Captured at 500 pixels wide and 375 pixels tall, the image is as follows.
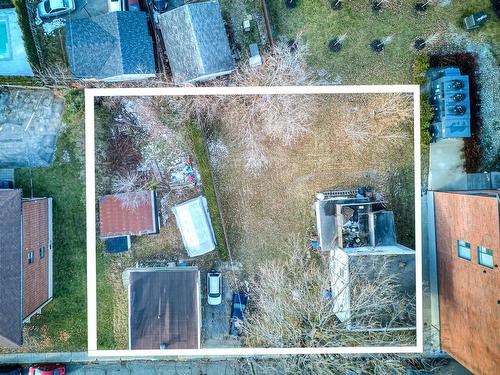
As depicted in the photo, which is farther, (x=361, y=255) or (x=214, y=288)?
(x=214, y=288)

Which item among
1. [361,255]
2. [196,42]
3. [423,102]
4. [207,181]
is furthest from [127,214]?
[423,102]

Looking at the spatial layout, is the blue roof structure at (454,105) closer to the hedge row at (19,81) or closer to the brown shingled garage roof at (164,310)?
the brown shingled garage roof at (164,310)

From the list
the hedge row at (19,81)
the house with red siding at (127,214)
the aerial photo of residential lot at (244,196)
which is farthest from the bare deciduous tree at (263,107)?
the hedge row at (19,81)

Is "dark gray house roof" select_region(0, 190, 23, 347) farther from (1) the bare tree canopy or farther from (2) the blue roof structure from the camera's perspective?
(2) the blue roof structure

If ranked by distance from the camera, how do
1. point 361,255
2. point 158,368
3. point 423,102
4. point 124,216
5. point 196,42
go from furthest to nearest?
1. point 158,368
2. point 124,216
3. point 423,102
4. point 196,42
5. point 361,255

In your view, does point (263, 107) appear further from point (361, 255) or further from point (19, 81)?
point (19, 81)
